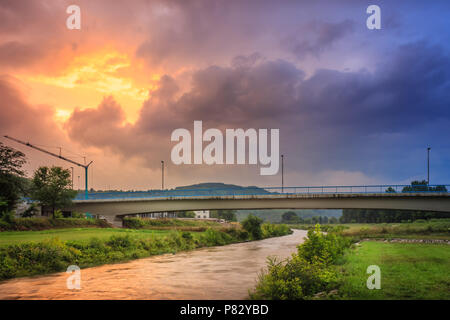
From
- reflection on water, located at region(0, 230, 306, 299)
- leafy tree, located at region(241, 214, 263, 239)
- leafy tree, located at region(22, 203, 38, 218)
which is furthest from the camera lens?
leafy tree, located at region(241, 214, 263, 239)

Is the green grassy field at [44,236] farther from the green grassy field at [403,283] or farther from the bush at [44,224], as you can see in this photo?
the green grassy field at [403,283]

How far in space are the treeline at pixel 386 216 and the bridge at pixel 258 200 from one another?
38.1 metres

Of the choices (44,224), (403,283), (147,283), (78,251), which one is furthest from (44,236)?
(403,283)

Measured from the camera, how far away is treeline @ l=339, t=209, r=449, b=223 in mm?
105912

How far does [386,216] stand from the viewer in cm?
12681

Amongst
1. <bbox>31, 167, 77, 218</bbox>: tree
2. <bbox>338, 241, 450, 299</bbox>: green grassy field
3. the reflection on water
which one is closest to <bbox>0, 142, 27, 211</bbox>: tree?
<bbox>31, 167, 77, 218</bbox>: tree

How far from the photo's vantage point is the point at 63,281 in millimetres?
25812

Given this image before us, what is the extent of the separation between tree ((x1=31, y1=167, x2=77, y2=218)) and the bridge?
4.36 m

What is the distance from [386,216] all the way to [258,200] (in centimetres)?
8536

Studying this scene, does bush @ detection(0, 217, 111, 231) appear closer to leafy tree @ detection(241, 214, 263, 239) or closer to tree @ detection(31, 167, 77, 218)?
tree @ detection(31, 167, 77, 218)

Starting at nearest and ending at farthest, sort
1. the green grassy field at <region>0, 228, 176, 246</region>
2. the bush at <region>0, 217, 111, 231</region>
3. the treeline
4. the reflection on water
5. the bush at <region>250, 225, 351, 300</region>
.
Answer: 1. the bush at <region>250, 225, 351, 300</region>
2. the reflection on water
3. the green grassy field at <region>0, 228, 176, 246</region>
4. the bush at <region>0, 217, 111, 231</region>
5. the treeline
